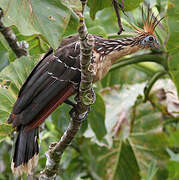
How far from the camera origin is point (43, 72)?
242cm

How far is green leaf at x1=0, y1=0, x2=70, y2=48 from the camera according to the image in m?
1.74

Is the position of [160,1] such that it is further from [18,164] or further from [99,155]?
[99,155]

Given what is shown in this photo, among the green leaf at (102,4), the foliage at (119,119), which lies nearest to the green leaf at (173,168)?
the foliage at (119,119)

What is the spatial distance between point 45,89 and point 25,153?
40cm

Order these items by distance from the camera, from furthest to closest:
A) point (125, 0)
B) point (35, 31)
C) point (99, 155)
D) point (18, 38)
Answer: point (99, 155) < point (18, 38) < point (125, 0) < point (35, 31)

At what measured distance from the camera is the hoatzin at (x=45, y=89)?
2.33 m

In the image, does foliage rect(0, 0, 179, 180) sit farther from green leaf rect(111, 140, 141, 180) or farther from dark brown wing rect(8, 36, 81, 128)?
dark brown wing rect(8, 36, 81, 128)

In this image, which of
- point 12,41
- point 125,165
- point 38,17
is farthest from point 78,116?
point 125,165

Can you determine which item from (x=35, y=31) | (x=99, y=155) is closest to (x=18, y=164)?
(x=35, y=31)

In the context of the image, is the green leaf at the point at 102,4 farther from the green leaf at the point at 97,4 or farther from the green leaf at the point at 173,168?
the green leaf at the point at 173,168

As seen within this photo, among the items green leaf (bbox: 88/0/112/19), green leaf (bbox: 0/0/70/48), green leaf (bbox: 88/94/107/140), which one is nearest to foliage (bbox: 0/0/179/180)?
green leaf (bbox: 88/94/107/140)

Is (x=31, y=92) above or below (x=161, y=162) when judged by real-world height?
above

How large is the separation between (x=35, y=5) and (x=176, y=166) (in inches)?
76.2

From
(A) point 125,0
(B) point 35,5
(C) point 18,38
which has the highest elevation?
(B) point 35,5
